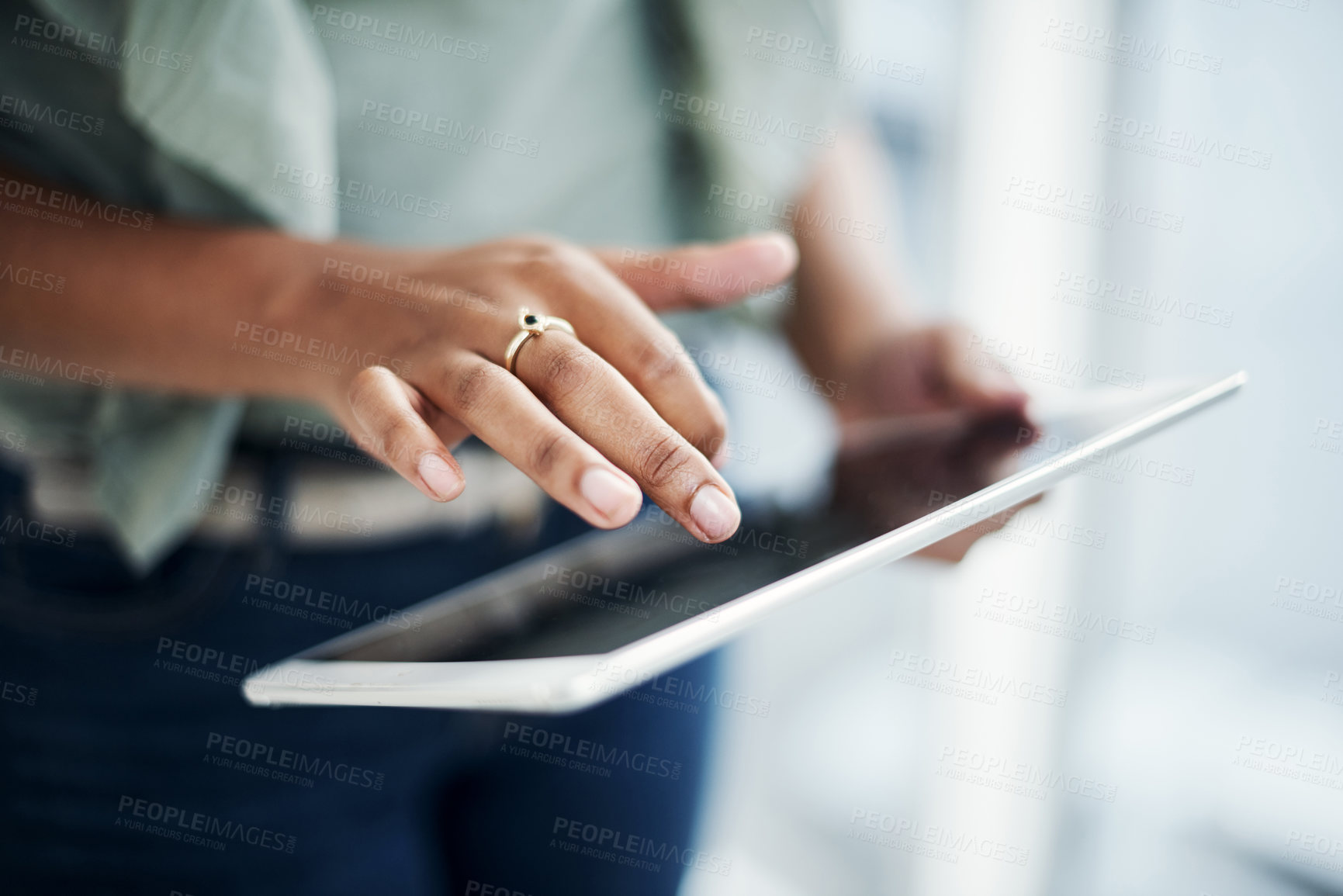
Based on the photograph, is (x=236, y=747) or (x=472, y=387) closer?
(x=472, y=387)

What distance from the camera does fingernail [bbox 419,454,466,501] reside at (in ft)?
1.01

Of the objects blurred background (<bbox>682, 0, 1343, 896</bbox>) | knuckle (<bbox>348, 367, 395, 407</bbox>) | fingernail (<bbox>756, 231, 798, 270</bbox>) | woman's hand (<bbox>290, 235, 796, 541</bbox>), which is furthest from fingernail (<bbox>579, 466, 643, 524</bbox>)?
blurred background (<bbox>682, 0, 1343, 896</bbox>)

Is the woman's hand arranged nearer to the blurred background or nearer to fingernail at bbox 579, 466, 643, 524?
fingernail at bbox 579, 466, 643, 524

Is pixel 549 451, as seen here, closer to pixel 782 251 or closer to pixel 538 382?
pixel 538 382

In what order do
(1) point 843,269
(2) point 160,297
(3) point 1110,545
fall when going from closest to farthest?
(2) point 160,297 < (1) point 843,269 < (3) point 1110,545

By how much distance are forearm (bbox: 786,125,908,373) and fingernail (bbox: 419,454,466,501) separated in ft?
1.61

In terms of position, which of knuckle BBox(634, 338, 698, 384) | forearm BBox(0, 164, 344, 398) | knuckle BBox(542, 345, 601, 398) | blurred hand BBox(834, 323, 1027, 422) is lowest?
knuckle BBox(542, 345, 601, 398)

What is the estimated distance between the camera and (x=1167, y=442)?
47.2 inches

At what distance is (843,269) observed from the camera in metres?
0.76

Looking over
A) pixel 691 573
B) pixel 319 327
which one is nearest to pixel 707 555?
pixel 691 573

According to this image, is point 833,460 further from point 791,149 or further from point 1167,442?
point 1167,442

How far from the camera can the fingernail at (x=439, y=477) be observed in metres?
0.31

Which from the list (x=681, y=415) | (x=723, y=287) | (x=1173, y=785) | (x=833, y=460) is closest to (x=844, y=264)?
(x=833, y=460)

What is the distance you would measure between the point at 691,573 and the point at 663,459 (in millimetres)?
172
